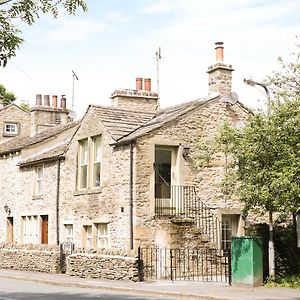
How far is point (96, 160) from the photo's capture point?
26.7 m

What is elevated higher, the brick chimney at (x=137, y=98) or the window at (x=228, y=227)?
the brick chimney at (x=137, y=98)

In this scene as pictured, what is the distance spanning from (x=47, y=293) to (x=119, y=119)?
10152 mm

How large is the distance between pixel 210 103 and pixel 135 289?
9.86 metres

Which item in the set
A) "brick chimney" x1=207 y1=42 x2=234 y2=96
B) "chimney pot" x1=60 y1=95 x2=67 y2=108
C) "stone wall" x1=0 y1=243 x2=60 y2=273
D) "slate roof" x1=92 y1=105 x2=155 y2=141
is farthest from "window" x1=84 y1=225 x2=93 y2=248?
"chimney pot" x1=60 y1=95 x2=67 y2=108

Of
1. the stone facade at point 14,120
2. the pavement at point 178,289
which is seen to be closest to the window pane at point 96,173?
the pavement at point 178,289

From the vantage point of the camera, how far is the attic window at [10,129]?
47.5 m

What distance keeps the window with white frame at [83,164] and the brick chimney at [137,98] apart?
2654mm

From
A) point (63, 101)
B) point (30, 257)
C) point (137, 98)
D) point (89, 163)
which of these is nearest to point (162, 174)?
point (89, 163)

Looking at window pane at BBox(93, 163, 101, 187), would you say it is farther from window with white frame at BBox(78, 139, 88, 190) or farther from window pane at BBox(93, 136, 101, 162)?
window with white frame at BBox(78, 139, 88, 190)

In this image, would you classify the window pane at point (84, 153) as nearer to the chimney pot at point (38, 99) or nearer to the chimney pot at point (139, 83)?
the chimney pot at point (139, 83)

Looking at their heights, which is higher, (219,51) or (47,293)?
(219,51)

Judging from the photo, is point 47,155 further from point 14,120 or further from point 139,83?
point 14,120

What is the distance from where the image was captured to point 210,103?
2589 cm

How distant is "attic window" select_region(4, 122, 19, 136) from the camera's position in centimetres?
4753
